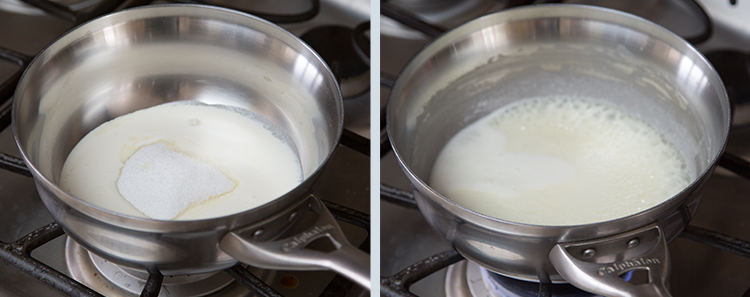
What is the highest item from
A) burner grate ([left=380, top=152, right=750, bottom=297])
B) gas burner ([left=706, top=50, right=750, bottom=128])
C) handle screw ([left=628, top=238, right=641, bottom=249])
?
handle screw ([left=628, top=238, right=641, bottom=249])

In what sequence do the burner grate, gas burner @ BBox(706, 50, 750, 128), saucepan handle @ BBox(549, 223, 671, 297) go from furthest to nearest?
gas burner @ BBox(706, 50, 750, 128)
the burner grate
saucepan handle @ BBox(549, 223, 671, 297)

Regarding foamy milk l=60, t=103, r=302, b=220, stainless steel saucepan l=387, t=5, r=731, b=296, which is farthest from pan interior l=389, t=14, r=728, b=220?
foamy milk l=60, t=103, r=302, b=220

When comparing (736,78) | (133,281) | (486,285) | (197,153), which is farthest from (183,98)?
(736,78)

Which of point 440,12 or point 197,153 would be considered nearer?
point 197,153

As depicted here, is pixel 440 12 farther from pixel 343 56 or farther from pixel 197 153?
pixel 197 153

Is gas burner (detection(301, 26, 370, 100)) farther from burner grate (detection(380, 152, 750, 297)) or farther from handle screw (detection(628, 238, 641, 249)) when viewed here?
handle screw (detection(628, 238, 641, 249))

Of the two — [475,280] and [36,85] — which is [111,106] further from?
[475,280]
